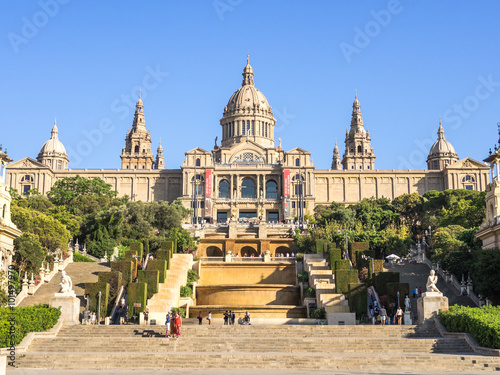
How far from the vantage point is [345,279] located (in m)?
45.5

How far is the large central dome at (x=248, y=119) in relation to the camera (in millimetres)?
126812

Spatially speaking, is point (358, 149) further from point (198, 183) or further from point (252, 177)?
point (198, 183)

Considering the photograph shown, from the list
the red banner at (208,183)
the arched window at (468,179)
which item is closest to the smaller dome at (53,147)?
the red banner at (208,183)

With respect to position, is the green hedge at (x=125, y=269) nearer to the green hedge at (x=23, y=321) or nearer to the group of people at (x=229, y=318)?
the group of people at (x=229, y=318)

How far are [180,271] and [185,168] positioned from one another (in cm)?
5743

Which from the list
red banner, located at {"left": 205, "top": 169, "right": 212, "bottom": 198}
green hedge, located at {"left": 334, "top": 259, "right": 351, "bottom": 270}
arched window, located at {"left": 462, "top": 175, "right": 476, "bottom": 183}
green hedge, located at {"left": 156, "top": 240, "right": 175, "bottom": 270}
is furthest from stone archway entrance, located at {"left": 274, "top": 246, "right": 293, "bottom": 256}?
arched window, located at {"left": 462, "top": 175, "right": 476, "bottom": 183}

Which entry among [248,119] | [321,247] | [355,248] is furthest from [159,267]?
[248,119]

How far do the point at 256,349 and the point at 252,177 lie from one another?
7878cm

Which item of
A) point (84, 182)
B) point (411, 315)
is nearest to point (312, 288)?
point (411, 315)

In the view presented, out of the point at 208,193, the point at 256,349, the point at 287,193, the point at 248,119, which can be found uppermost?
the point at 248,119

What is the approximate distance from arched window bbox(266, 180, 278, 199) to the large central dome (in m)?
16.3

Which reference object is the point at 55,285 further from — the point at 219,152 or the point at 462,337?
the point at 219,152

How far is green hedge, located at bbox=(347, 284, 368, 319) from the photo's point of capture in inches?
1710

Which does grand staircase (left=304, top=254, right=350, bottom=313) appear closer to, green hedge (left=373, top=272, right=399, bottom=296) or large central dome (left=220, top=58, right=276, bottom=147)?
green hedge (left=373, top=272, right=399, bottom=296)
